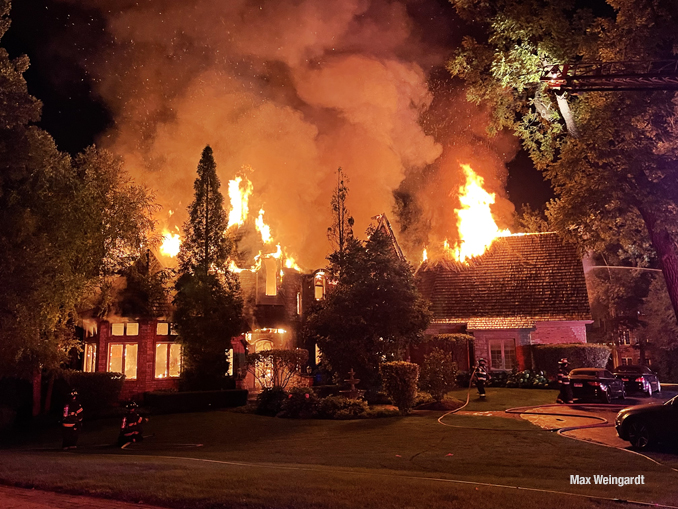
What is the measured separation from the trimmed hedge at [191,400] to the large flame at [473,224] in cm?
1633

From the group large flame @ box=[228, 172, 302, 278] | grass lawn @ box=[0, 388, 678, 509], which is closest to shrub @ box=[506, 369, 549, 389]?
grass lawn @ box=[0, 388, 678, 509]

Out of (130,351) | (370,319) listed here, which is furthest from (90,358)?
(370,319)

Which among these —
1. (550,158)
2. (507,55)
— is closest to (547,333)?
(550,158)

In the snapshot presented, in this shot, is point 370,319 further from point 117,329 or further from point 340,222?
point 340,222

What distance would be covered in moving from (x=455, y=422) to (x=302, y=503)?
32.6ft

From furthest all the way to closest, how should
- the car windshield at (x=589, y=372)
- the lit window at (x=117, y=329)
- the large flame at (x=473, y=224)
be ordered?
the large flame at (x=473, y=224)
the lit window at (x=117, y=329)
the car windshield at (x=589, y=372)

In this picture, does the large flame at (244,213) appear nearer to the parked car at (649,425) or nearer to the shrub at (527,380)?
the shrub at (527,380)

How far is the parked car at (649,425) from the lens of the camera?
463 inches

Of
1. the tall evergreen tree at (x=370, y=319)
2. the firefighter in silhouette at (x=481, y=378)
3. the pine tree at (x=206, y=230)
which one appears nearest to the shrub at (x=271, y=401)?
the tall evergreen tree at (x=370, y=319)

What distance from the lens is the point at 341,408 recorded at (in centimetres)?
1928

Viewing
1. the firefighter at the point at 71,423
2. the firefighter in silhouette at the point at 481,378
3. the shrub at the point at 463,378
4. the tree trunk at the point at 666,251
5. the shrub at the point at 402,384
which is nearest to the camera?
the firefighter at the point at 71,423

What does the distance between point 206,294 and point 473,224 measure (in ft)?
55.6

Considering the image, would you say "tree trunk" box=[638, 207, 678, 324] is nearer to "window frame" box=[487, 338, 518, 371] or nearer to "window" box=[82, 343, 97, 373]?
"window frame" box=[487, 338, 518, 371]

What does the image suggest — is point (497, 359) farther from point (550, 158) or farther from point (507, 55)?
point (507, 55)
